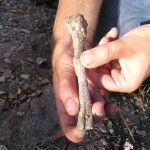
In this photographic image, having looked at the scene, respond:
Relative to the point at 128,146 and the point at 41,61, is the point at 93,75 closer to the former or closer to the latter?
the point at 128,146

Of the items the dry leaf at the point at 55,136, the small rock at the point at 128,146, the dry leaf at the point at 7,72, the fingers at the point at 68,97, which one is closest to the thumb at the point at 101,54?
the fingers at the point at 68,97

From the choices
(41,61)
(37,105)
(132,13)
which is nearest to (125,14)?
(132,13)

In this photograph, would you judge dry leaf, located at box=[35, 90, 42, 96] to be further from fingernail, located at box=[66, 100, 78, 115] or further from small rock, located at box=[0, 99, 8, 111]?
fingernail, located at box=[66, 100, 78, 115]

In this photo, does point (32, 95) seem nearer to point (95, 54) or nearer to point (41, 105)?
point (41, 105)

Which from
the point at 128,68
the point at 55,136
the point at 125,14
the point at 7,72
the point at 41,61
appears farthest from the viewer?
the point at 41,61

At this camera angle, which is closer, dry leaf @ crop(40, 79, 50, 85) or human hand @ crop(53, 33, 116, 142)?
human hand @ crop(53, 33, 116, 142)

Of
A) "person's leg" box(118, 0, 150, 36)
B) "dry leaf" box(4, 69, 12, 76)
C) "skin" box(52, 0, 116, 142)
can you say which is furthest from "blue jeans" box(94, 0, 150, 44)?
"dry leaf" box(4, 69, 12, 76)
